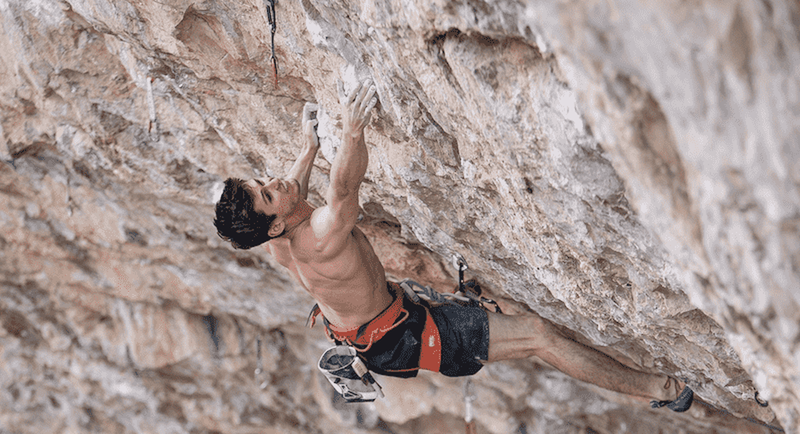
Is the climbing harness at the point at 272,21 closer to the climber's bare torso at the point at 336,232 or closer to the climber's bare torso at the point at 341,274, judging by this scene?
the climber's bare torso at the point at 336,232

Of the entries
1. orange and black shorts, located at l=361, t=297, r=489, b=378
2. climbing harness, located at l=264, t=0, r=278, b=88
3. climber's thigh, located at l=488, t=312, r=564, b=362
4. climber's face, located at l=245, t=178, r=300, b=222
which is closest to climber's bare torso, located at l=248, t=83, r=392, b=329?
climber's face, located at l=245, t=178, r=300, b=222

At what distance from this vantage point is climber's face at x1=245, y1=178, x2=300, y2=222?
2346 mm

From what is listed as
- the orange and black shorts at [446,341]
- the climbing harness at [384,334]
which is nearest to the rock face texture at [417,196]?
the climbing harness at [384,334]

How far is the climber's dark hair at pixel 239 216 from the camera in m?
2.29

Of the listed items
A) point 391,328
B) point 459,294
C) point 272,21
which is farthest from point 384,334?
point 272,21

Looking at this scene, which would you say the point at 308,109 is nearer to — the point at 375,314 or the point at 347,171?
the point at 347,171

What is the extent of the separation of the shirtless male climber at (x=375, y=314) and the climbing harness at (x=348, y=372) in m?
0.06

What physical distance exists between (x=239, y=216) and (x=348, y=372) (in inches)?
45.3

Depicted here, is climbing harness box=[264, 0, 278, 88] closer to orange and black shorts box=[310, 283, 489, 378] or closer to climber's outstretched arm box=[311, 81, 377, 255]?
climber's outstretched arm box=[311, 81, 377, 255]

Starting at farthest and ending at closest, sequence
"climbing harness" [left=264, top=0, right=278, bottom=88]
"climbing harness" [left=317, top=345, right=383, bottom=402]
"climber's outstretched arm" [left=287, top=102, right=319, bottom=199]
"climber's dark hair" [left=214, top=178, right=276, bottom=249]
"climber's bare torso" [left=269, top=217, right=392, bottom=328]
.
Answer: "climbing harness" [left=317, top=345, right=383, bottom=402], "climber's outstretched arm" [left=287, top=102, right=319, bottom=199], "climber's bare torso" [left=269, top=217, right=392, bottom=328], "climber's dark hair" [left=214, top=178, right=276, bottom=249], "climbing harness" [left=264, top=0, right=278, bottom=88]

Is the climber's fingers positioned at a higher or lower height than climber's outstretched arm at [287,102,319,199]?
higher

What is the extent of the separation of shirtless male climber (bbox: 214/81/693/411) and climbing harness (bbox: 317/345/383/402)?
6 cm

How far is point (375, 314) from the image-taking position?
110 inches

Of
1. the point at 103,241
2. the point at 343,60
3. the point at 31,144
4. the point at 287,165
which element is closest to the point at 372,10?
the point at 343,60
